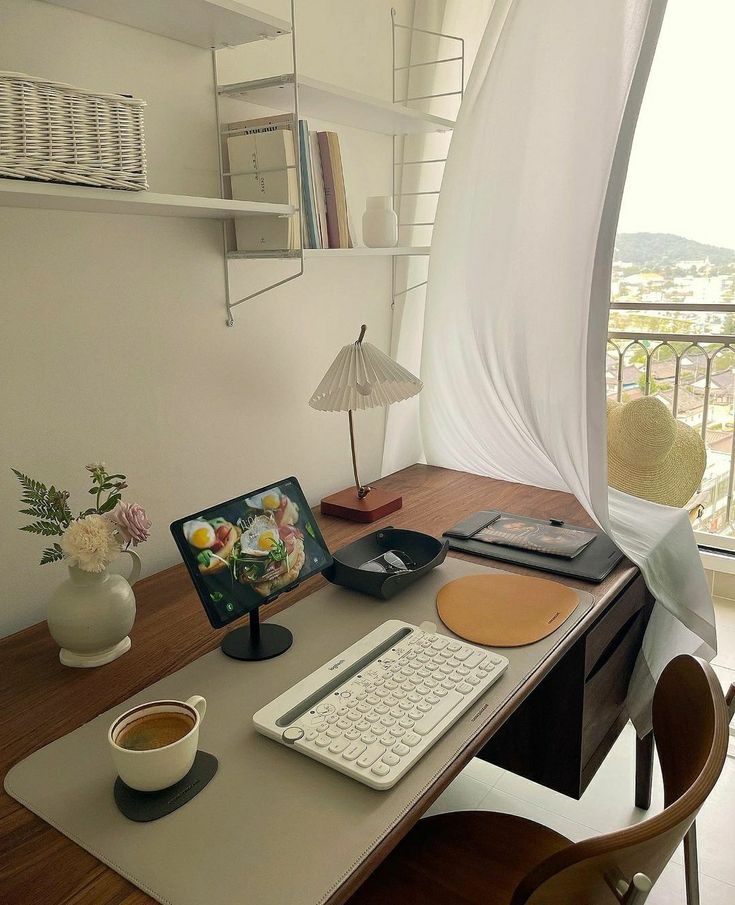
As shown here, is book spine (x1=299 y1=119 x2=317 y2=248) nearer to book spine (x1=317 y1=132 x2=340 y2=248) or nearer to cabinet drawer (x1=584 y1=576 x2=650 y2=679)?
book spine (x1=317 y1=132 x2=340 y2=248)

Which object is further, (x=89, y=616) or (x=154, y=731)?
(x=89, y=616)

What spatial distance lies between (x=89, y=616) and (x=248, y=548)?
248 mm

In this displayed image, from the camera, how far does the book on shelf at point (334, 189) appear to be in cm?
154

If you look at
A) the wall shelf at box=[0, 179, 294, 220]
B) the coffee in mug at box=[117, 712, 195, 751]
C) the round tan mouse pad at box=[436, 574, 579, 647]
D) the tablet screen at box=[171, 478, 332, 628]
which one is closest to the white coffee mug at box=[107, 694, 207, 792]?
the coffee in mug at box=[117, 712, 195, 751]

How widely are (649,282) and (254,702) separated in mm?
2761

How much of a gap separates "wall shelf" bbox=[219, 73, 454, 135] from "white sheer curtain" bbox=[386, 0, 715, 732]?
0.14 m

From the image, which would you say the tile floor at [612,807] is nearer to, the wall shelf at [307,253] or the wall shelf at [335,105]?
the wall shelf at [307,253]

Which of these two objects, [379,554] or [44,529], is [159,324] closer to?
[44,529]

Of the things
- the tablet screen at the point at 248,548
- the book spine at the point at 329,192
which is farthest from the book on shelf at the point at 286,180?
the tablet screen at the point at 248,548

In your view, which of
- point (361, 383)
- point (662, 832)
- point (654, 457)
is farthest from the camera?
point (654, 457)

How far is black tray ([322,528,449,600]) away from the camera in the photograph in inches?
53.7

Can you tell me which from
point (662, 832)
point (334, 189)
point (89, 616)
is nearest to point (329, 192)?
point (334, 189)

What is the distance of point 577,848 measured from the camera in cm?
77

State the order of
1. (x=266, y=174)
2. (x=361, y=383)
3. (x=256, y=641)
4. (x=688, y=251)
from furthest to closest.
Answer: (x=688, y=251) → (x=361, y=383) → (x=266, y=174) → (x=256, y=641)
